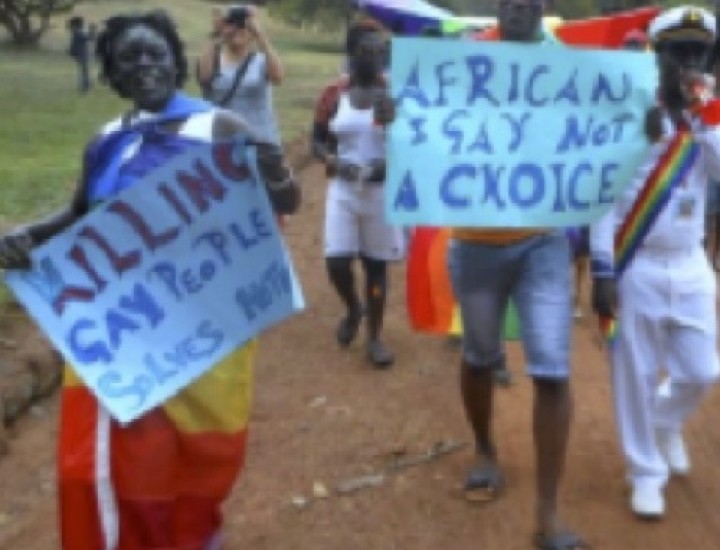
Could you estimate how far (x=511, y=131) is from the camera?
4.23m

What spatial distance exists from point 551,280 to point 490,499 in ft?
3.33

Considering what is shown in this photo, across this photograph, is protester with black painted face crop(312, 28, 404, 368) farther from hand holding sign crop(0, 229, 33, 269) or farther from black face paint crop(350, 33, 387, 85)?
hand holding sign crop(0, 229, 33, 269)

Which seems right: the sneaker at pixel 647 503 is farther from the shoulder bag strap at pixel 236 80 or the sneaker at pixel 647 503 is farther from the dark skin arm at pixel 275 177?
the shoulder bag strap at pixel 236 80

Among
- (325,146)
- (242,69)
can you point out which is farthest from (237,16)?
(325,146)

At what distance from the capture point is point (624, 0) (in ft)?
79.2

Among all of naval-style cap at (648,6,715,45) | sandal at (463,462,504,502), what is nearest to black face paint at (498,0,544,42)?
naval-style cap at (648,6,715,45)

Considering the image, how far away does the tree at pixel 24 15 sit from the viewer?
107ft

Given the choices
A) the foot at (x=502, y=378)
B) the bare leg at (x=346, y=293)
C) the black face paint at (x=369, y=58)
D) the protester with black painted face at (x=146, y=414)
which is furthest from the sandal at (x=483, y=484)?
the black face paint at (x=369, y=58)

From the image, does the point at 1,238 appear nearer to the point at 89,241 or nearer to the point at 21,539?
the point at 89,241

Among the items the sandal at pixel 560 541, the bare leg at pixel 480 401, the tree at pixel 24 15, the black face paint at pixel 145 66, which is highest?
the black face paint at pixel 145 66

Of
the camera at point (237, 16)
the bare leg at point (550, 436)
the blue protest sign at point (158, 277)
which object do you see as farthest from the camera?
the camera at point (237, 16)

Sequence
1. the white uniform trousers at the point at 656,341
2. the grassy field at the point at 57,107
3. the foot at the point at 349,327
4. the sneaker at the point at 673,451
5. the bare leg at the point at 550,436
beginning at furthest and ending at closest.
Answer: the grassy field at the point at 57,107 → the foot at the point at 349,327 → the sneaker at the point at 673,451 → the white uniform trousers at the point at 656,341 → the bare leg at the point at 550,436

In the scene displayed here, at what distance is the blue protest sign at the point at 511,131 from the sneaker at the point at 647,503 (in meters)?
1.19

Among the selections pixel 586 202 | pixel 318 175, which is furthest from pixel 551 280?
pixel 318 175
